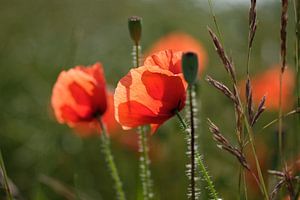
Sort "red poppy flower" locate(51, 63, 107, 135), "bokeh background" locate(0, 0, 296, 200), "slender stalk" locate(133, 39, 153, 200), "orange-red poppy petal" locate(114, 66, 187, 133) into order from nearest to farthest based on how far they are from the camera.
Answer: "orange-red poppy petal" locate(114, 66, 187, 133)
"slender stalk" locate(133, 39, 153, 200)
"red poppy flower" locate(51, 63, 107, 135)
"bokeh background" locate(0, 0, 296, 200)

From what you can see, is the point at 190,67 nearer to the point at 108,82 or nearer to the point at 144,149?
the point at 144,149

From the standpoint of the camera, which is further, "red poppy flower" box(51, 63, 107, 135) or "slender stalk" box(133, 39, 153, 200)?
"red poppy flower" box(51, 63, 107, 135)

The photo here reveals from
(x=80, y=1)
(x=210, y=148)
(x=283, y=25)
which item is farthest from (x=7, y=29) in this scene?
(x=283, y=25)

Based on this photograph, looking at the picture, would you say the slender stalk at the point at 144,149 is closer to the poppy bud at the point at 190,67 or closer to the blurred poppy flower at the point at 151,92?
the blurred poppy flower at the point at 151,92

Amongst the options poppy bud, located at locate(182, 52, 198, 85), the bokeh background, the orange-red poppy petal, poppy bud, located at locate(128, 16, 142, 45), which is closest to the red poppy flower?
the bokeh background

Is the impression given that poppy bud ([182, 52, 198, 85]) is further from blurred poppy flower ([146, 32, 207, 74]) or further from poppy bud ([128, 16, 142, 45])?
blurred poppy flower ([146, 32, 207, 74])
